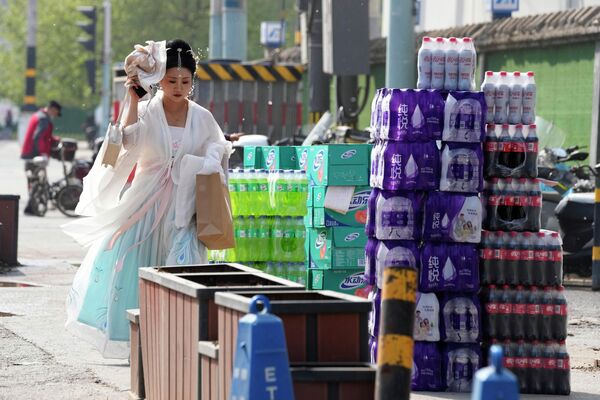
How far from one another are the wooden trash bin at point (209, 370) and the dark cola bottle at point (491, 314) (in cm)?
293

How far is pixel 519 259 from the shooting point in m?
9.73

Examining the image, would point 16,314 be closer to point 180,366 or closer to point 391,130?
point 391,130

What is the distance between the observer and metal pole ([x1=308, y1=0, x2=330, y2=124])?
23812 mm

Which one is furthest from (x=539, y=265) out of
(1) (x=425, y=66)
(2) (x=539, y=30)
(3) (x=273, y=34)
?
(3) (x=273, y=34)

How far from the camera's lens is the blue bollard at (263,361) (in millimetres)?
6117

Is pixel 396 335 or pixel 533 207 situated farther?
pixel 533 207

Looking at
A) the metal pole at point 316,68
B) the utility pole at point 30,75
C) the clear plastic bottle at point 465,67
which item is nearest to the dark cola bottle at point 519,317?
the clear plastic bottle at point 465,67

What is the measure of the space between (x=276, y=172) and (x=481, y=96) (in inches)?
150

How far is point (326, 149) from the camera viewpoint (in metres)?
12.3

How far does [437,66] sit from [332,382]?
3.54 m

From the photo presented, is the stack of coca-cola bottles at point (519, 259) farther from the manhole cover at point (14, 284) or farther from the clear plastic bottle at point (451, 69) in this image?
the manhole cover at point (14, 284)

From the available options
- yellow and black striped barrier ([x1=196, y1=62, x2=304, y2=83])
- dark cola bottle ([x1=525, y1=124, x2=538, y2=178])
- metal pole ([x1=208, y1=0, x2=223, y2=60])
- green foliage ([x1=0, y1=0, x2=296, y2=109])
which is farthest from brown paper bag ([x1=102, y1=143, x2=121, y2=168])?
green foliage ([x1=0, y1=0, x2=296, y2=109])

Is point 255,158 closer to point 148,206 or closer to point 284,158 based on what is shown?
point 284,158

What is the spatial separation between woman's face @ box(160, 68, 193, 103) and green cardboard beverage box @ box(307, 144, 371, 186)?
201 cm
